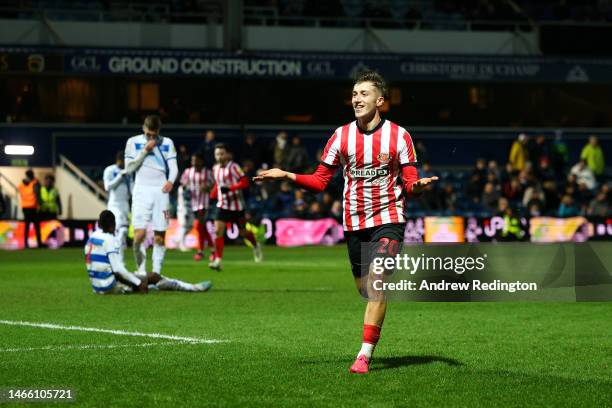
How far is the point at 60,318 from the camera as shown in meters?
12.7

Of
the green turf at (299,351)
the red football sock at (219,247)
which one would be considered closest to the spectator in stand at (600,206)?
the red football sock at (219,247)

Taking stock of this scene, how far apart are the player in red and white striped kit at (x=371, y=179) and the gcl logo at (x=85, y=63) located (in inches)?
1046

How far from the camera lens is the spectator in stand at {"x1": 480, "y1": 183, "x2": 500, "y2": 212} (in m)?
33.1

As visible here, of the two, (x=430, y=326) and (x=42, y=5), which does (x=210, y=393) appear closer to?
(x=430, y=326)

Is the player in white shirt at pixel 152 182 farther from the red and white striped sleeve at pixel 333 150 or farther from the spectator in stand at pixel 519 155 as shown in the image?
the spectator in stand at pixel 519 155

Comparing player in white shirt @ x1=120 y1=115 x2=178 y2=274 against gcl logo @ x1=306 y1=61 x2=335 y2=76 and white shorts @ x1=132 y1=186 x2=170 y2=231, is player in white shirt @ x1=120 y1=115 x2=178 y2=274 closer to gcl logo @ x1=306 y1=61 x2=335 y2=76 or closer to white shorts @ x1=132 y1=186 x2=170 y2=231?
white shorts @ x1=132 y1=186 x2=170 y2=231

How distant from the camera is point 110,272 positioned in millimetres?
15625

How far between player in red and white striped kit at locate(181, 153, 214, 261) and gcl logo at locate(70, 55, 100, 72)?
996 cm

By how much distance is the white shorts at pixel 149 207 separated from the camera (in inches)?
633

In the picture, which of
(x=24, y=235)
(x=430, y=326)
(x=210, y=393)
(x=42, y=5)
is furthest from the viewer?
(x=42, y=5)

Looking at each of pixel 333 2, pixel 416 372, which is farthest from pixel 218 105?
pixel 416 372

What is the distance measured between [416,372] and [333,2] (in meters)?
30.2

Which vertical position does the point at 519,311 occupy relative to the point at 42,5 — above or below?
below

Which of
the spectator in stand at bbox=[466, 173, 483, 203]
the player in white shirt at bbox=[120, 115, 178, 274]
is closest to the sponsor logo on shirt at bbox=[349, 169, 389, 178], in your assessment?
the player in white shirt at bbox=[120, 115, 178, 274]
